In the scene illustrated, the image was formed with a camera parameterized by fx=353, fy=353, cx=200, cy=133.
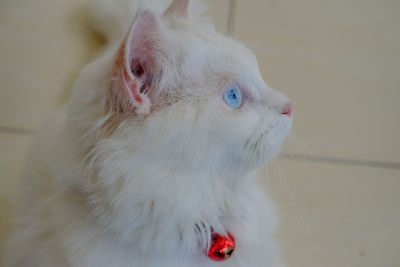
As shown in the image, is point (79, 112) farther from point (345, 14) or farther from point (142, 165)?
point (345, 14)

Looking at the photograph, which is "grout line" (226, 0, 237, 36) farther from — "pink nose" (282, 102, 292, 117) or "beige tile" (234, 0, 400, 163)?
"pink nose" (282, 102, 292, 117)

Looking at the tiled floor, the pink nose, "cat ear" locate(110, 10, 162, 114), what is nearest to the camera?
"cat ear" locate(110, 10, 162, 114)

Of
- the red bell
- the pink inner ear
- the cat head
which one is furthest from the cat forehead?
the red bell

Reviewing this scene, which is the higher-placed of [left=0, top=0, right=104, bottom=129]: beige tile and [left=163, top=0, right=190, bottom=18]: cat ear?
[left=163, top=0, right=190, bottom=18]: cat ear

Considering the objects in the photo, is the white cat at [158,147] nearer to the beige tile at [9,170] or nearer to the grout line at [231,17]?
the beige tile at [9,170]

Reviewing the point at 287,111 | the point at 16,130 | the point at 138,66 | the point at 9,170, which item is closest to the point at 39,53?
the point at 16,130

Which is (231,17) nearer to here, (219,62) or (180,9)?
(180,9)

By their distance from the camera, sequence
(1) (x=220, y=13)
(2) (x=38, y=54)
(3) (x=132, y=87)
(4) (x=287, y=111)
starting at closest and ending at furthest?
(3) (x=132, y=87) < (4) (x=287, y=111) < (2) (x=38, y=54) < (1) (x=220, y=13)
